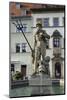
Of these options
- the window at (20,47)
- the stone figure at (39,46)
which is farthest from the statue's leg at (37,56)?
the window at (20,47)

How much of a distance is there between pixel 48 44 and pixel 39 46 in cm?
13

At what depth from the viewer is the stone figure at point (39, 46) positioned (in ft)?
14.2

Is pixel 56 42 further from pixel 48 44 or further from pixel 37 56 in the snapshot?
pixel 37 56

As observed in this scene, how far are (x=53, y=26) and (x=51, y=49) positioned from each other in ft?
1.10

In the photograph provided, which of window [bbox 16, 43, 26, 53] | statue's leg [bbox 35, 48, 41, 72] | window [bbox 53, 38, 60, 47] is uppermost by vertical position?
window [bbox 53, 38, 60, 47]

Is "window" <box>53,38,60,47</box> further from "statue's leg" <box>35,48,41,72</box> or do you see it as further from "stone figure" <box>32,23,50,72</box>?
"statue's leg" <box>35,48,41,72</box>

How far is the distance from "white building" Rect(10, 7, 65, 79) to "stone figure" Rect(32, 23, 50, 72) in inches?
2.2

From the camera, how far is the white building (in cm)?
423

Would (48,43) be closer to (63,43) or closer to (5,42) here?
(63,43)

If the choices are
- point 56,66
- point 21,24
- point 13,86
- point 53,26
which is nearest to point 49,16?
point 53,26

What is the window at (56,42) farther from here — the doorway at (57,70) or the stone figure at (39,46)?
the doorway at (57,70)

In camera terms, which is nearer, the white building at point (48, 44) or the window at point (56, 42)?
the white building at point (48, 44)

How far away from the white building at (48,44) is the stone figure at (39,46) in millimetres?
56

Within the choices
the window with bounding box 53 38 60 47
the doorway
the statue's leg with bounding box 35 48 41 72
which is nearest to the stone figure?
the statue's leg with bounding box 35 48 41 72
